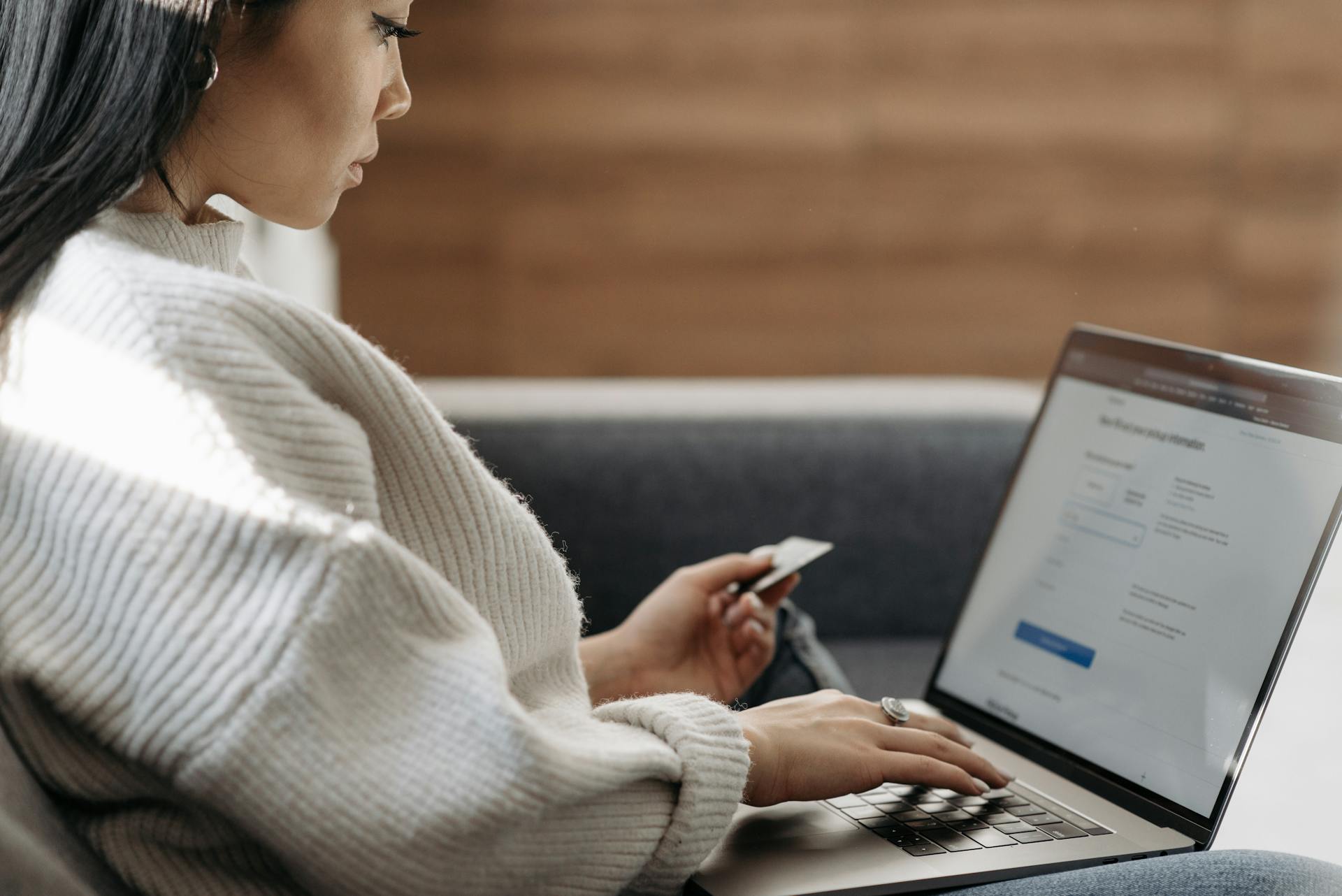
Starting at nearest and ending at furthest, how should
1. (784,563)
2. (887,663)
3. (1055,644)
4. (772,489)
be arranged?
(1055,644) < (784,563) < (887,663) < (772,489)

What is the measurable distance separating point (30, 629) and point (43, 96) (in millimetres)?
254

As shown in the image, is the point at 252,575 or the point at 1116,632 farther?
the point at 1116,632

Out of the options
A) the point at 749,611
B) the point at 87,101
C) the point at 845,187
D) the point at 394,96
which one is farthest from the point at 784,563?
the point at 845,187

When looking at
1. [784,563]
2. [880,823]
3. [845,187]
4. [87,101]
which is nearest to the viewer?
[87,101]

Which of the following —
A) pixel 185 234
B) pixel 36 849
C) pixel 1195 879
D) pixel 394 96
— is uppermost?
pixel 394 96

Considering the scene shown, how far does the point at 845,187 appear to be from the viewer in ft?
8.60

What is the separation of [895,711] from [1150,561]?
0.19m

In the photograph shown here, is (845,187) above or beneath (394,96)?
above

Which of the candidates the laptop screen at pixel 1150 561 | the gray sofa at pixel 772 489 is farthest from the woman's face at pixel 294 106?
the gray sofa at pixel 772 489

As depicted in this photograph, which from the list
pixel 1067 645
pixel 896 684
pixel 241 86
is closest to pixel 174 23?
pixel 241 86

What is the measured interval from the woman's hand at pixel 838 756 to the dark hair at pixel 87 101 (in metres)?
0.42

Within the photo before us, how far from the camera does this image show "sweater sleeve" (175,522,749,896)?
1.60 feet

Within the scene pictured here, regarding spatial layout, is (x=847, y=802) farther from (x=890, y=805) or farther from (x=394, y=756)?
(x=394, y=756)

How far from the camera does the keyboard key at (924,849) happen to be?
2.08ft
